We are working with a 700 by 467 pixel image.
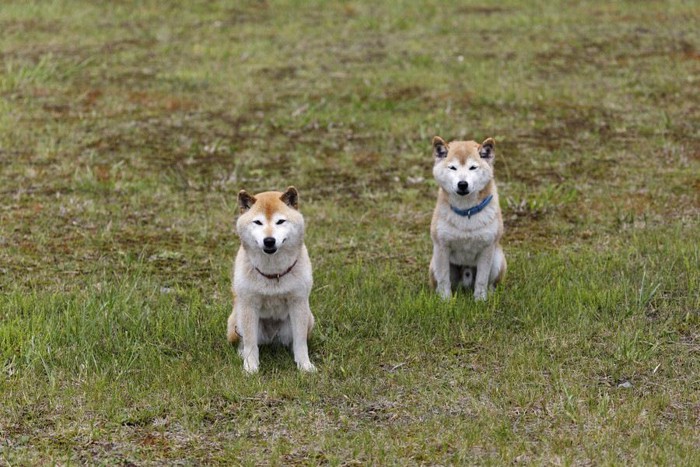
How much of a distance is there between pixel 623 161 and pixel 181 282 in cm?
566

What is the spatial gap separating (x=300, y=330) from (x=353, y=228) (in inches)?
127

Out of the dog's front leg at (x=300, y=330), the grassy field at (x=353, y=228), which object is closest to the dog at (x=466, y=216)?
the grassy field at (x=353, y=228)

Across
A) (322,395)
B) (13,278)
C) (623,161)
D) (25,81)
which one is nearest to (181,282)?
(13,278)

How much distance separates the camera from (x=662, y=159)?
11422 mm

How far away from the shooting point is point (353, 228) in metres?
9.74

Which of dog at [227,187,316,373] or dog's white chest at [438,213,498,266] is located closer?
dog at [227,187,316,373]

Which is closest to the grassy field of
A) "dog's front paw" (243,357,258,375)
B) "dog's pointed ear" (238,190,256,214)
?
"dog's front paw" (243,357,258,375)

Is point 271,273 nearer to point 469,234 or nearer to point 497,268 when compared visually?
point 469,234

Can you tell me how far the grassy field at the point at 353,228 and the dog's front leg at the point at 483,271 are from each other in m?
0.17

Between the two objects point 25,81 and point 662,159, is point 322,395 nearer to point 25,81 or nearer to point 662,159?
point 662,159

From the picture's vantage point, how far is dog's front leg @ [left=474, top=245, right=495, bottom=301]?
7.71 m

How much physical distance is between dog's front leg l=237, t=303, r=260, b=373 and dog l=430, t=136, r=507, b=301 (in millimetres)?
1769

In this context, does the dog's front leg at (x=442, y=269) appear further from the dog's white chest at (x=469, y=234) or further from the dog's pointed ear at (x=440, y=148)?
the dog's pointed ear at (x=440, y=148)

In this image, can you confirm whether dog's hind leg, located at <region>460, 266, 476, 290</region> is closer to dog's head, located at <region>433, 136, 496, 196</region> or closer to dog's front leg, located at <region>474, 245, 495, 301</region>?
dog's front leg, located at <region>474, 245, 495, 301</region>
